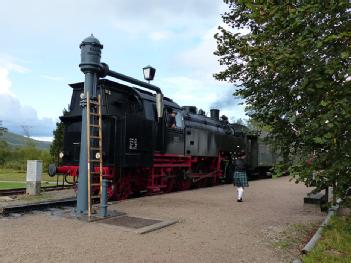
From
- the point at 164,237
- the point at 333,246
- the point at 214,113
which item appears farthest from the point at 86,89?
the point at 214,113

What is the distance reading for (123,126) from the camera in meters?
11.3

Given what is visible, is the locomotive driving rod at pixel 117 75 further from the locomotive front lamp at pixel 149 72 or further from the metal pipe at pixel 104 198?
the metal pipe at pixel 104 198

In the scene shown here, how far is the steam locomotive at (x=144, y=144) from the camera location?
11.3 meters

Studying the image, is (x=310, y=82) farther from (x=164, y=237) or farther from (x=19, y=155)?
(x=19, y=155)

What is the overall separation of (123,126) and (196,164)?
6507 millimetres

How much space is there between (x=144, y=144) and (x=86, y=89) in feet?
12.0

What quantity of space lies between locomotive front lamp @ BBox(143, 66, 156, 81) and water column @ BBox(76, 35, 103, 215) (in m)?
2.71

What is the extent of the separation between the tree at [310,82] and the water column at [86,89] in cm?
378

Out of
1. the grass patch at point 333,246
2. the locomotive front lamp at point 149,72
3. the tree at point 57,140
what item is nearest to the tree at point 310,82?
the grass patch at point 333,246

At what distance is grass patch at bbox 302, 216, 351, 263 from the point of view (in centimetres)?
569

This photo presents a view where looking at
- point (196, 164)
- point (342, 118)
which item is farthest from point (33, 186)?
point (342, 118)

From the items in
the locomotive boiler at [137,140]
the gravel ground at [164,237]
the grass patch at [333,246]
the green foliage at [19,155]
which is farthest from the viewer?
the green foliage at [19,155]

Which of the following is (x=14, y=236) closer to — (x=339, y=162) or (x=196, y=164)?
(x=339, y=162)

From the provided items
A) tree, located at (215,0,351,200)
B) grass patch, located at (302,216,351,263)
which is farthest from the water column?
grass patch, located at (302,216,351,263)
